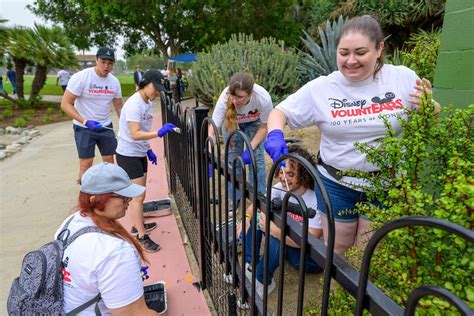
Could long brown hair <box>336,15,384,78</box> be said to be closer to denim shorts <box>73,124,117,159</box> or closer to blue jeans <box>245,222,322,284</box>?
blue jeans <box>245,222,322,284</box>

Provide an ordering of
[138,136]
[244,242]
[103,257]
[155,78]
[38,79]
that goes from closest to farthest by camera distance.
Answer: [103,257] < [244,242] < [138,136] < [155,78] < [38,79]

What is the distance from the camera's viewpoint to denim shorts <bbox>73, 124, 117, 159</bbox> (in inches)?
158

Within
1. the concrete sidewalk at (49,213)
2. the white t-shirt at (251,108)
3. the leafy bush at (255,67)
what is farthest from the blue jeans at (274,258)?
the leafy bush at (255,67)

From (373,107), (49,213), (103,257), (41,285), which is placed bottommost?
(49,213)

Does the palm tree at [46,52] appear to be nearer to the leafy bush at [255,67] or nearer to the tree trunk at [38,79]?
the tree trunk at [38,79]

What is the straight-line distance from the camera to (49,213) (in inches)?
161

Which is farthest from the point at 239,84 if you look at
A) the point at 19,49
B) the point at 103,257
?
the point at 19,49

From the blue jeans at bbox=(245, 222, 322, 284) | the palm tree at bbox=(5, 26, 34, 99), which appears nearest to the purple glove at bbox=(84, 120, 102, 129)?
the blue jeans at bbox=(245, 222, 322, 284)

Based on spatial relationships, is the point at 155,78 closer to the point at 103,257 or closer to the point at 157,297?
the point at 157,297

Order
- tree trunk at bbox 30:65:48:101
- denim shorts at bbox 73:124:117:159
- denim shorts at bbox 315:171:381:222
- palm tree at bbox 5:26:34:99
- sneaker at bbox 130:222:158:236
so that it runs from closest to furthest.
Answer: denim shorts at bbox 315:171:381:222 < sneaker at bbox 130:222:158:236 < denim shorts at bbox 73:124:117:159 < palm tree at bbox 5:26:34:99 < tree trunk at bbox 30:65:48:101

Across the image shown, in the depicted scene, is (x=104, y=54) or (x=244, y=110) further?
(x=104, y=54)

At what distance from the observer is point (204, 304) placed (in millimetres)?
2396

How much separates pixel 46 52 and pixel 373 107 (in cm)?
1538

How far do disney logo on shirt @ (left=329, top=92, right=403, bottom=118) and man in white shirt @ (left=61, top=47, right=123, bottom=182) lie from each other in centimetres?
294
